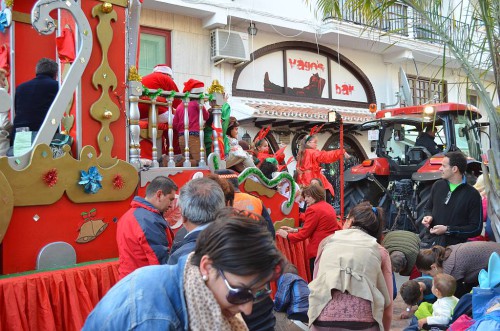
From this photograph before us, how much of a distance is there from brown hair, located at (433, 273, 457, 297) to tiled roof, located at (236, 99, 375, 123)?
8.54 metres

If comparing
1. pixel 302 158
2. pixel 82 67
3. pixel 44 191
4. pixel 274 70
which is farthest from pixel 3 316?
pixel 274 70

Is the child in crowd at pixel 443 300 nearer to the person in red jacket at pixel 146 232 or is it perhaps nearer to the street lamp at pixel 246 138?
the person in red jacket at pixel 146 232

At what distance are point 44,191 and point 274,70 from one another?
11084 mm

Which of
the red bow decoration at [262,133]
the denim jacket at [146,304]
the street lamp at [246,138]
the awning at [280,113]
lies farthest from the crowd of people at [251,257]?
the awning at [280,113]

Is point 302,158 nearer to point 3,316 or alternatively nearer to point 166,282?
point 3,316

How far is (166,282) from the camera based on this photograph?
1558mm

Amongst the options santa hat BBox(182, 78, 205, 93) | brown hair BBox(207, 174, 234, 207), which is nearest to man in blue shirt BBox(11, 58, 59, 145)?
santa hat BBox(182, 78, 205, 93)


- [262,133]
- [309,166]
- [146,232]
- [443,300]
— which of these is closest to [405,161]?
[309,166]

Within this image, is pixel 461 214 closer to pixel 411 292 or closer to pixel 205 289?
pixel 411 292

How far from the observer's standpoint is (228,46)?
515 inches

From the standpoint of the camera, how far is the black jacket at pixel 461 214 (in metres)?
4.87

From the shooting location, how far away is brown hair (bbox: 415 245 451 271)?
433 cm

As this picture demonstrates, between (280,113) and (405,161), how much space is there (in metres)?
3.98

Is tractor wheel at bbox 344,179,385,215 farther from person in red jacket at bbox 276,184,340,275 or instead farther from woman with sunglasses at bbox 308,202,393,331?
woman with sunglasses at bbox 308,202,393,331
